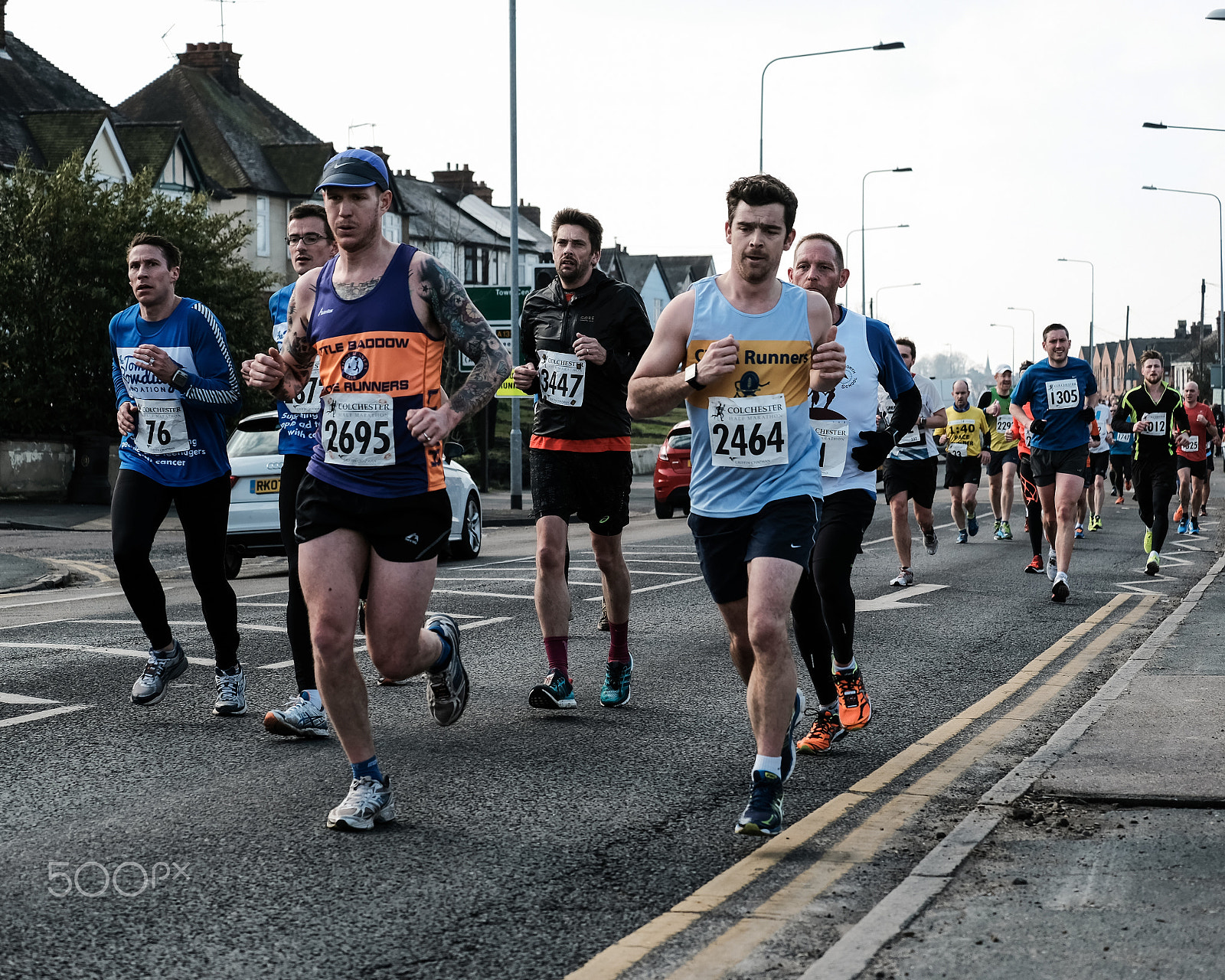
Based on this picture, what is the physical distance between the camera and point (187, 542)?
6934 millimetres

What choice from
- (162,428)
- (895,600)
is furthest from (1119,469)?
(162,428)

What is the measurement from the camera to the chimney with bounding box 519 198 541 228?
93125 millimetres

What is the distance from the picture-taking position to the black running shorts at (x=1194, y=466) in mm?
18656

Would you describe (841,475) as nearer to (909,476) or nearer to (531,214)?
(909,476)

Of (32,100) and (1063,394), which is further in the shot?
(32,100)

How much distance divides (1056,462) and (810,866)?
8.60 metres

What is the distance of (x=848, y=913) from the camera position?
4.06 m

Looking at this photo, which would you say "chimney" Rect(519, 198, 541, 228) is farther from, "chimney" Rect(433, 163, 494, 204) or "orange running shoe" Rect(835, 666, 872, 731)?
"orange running shoe" Rect(835, 666, 872, 731)

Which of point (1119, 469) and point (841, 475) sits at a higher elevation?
point (841, 475)

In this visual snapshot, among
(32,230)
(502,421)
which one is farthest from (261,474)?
(502,421)

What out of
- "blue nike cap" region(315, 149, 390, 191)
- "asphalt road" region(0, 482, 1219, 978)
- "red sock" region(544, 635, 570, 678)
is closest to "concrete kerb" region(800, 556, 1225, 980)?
"asphalt road" region(0, 482, 1219, 978)

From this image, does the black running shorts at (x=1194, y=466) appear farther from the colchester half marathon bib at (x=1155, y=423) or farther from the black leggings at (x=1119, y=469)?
the colchester half marathon bib at (x=1155, y=423)

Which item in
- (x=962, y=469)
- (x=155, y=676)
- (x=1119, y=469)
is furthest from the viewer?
(x=1119, y=469)

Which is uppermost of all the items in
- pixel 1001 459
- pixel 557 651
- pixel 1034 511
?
pixel 1001 459
